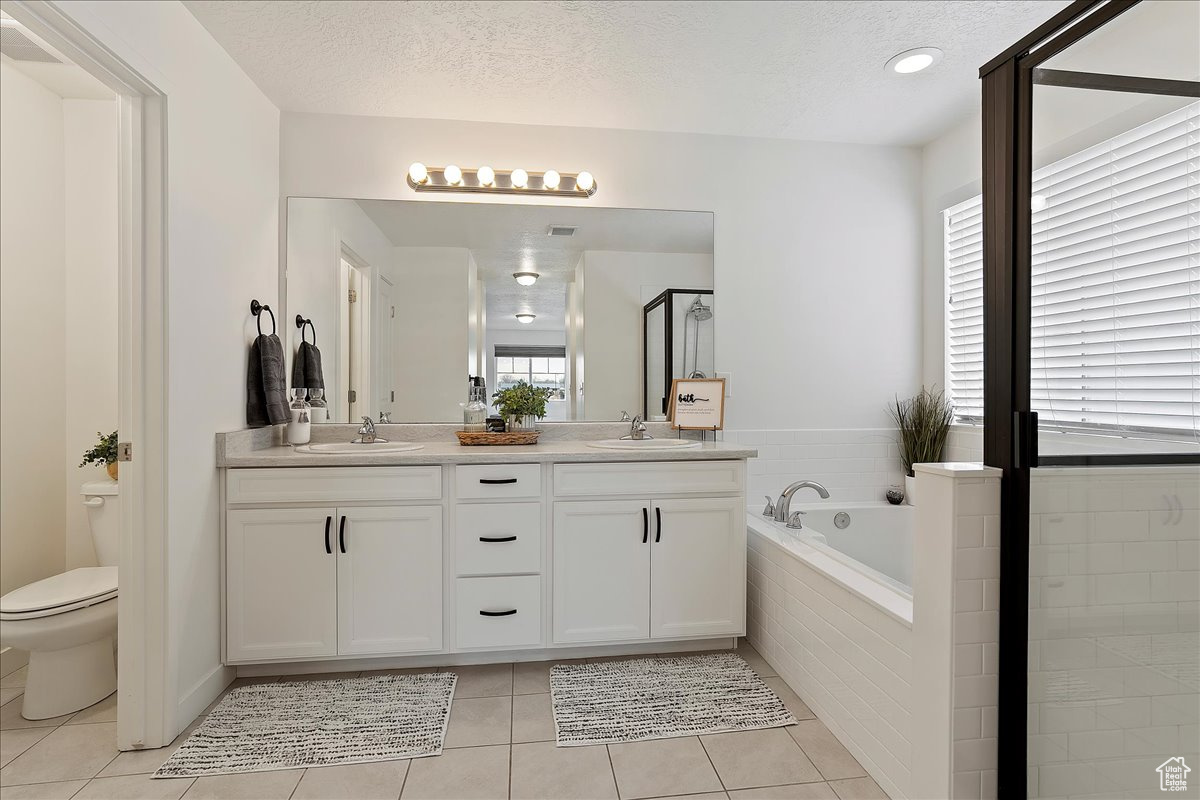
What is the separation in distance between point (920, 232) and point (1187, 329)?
2.33 metres

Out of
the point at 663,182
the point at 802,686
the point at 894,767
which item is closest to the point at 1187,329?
the point at 894,767

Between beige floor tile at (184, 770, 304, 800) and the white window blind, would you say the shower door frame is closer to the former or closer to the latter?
the white window blind

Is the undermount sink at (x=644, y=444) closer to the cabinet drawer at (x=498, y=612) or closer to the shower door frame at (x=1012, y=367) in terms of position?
the cabinet drawer at (x=498, y=612)

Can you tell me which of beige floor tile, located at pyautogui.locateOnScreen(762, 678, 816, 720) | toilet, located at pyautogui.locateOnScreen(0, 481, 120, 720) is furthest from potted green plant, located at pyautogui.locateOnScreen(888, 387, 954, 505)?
toilet, located at pyautogui.locateOnScreen(0, 481, 120, 720)

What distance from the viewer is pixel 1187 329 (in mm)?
1138

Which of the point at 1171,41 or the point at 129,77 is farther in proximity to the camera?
the point at 129,77

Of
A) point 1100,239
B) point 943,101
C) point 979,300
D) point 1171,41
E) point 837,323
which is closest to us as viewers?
point 1171,41

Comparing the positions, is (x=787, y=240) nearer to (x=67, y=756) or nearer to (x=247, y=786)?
→ (x=247, y=786)

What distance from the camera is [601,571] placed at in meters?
2.49

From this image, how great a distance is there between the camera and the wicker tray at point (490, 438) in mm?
2736

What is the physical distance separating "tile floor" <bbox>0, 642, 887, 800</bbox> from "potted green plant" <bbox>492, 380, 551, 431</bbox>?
4.18 ft

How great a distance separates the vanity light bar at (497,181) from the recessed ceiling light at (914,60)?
4.35 feet

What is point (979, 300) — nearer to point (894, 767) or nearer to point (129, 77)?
point (894, 767)

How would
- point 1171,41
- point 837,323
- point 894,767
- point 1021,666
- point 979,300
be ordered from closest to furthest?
point 1171,41
point 1021,666
point 894,767
point 979,300
point 837,323
